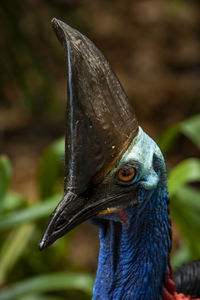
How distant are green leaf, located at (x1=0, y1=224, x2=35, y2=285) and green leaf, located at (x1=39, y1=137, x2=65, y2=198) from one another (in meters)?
0.16

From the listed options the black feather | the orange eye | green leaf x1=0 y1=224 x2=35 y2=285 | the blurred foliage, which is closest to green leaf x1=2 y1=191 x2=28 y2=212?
the blurred foliage

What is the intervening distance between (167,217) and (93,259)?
70.6 inches

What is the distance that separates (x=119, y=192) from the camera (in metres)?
1.03

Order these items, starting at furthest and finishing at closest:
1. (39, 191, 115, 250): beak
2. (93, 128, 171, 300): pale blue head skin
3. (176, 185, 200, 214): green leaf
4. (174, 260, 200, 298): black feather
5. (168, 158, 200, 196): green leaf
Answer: (176, 185, 200, 214): green leaf
(168, 158, 200, 196): green leaf
(174, 260, 200, 298): black feather
(93, 128, 171, 300): pale blue head skin
(39, 191, 115, 250): beak

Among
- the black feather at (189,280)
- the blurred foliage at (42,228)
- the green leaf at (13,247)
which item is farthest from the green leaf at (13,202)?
the black feather at (189,280)

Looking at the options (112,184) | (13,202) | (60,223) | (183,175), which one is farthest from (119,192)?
(13,202)

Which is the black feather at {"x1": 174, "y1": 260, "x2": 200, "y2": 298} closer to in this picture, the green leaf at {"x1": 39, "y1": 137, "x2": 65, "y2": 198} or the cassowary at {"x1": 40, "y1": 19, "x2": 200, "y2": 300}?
the cassowary at {"x1": 40, "y1": 19, "x2": 200, "y2": 300}

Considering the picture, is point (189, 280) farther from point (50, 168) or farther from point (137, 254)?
point (50, 168)

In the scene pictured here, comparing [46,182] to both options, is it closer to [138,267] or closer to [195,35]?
[138,267]

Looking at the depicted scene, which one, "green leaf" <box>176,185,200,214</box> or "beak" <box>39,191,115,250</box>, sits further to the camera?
"green leaf" <box>176,185,200,214</box>

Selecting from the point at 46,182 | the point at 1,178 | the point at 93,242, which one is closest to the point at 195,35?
the point at 93,242

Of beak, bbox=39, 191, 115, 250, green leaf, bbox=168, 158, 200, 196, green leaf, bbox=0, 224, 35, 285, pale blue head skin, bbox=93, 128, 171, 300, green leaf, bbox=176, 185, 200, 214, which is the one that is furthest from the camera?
green leaf, bbox=0, 224, 35, 285

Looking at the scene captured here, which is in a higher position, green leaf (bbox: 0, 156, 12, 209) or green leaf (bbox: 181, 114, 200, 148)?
green leaf (bbox: 181, 114, 200, 148)

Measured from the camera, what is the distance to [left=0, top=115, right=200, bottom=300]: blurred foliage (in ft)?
6.22
